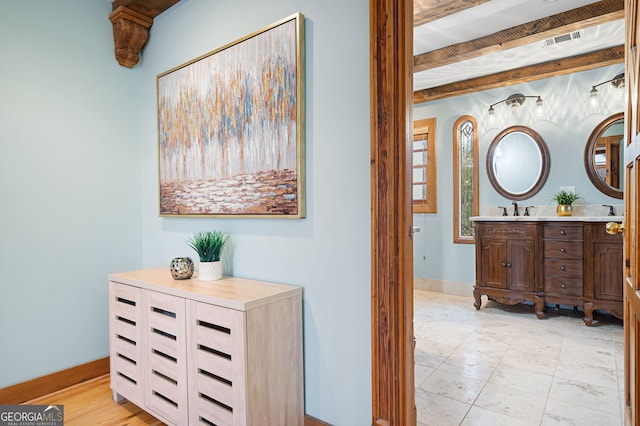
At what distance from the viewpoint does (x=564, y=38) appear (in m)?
3.16

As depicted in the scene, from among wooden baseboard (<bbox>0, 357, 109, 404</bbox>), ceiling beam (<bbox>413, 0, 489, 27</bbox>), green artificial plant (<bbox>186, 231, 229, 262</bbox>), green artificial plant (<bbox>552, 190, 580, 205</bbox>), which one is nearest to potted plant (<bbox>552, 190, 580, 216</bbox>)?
green artificial plant (<bbox>552, 190, 580, 205</bbox>)

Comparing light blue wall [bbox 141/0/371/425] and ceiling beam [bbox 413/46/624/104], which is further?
ceiling beam [bbox 413/46/624/104]

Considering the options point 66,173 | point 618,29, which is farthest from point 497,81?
point 66,173

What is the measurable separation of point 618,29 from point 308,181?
3.19 meters

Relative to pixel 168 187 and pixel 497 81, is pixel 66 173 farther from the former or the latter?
pixel 497 81

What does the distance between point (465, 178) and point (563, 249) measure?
136 cm

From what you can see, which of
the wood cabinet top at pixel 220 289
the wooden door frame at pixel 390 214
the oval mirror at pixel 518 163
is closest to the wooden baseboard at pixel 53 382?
the wood cabinet top at pixel 220 289

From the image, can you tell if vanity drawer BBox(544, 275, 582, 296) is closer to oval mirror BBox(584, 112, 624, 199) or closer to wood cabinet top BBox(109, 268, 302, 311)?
oval mirror BBox(584, 112, 624, 199)

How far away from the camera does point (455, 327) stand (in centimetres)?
327

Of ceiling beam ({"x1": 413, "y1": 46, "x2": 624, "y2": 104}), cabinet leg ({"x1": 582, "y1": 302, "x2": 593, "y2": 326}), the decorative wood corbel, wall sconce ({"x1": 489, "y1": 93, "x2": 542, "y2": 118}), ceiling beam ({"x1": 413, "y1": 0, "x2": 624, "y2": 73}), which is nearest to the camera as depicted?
the decorative wood corbel

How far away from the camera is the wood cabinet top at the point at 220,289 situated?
4.98ft

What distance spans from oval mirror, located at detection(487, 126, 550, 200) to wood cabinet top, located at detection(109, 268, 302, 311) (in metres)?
3.31

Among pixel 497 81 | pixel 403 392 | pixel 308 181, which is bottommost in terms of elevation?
pixel 403 392

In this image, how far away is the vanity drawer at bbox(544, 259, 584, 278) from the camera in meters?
3.29
